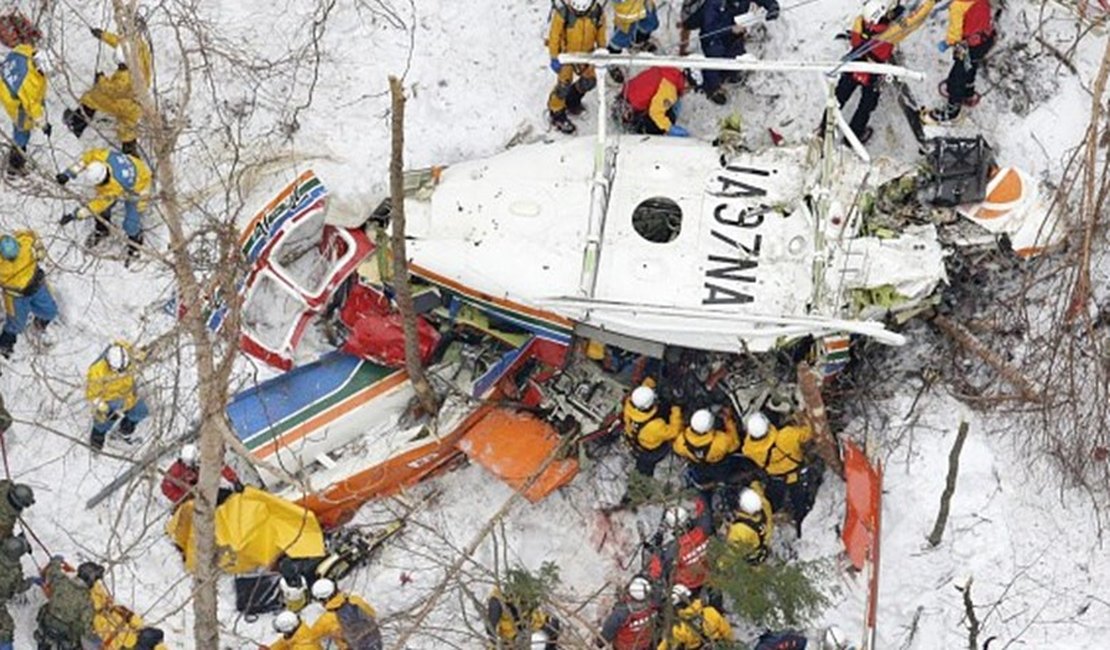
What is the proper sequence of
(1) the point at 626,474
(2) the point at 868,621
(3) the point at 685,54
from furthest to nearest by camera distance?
(3) the point at 685,54, (1) the point at 626,474, (2) the point at 868,621

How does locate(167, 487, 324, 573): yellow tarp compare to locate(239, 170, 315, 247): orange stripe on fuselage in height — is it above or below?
below

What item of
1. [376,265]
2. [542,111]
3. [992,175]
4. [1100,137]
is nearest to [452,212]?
[376,265]

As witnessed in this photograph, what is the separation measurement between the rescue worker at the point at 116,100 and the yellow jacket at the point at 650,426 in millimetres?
4165

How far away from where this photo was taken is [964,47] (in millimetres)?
14742

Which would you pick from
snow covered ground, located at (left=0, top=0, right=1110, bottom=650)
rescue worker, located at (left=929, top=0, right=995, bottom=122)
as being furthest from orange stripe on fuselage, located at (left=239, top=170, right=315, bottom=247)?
rescue worker, located at (left=929, top=0, right=995, bottom=122)

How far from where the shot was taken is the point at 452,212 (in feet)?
47.3

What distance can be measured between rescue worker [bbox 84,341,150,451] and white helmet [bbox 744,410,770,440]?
4.28m

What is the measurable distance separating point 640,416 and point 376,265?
2225 mm

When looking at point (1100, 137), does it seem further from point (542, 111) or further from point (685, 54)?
point (542, 111)

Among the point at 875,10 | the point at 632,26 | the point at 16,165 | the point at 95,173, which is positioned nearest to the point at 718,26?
the point at 632,26

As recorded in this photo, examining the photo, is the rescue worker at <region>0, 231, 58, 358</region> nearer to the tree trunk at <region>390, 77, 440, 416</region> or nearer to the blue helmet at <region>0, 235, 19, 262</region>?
the blue helmet at <region>0, 235, 19, 262</region>

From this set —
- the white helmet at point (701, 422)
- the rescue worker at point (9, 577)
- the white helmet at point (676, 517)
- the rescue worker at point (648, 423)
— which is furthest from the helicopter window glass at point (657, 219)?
the rescue worker at point (9, 577)

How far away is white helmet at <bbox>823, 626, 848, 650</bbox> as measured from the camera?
13547mm

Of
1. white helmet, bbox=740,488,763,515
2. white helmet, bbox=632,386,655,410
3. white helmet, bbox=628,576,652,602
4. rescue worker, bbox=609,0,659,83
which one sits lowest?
white helmet, bbox=628,576,652,602
